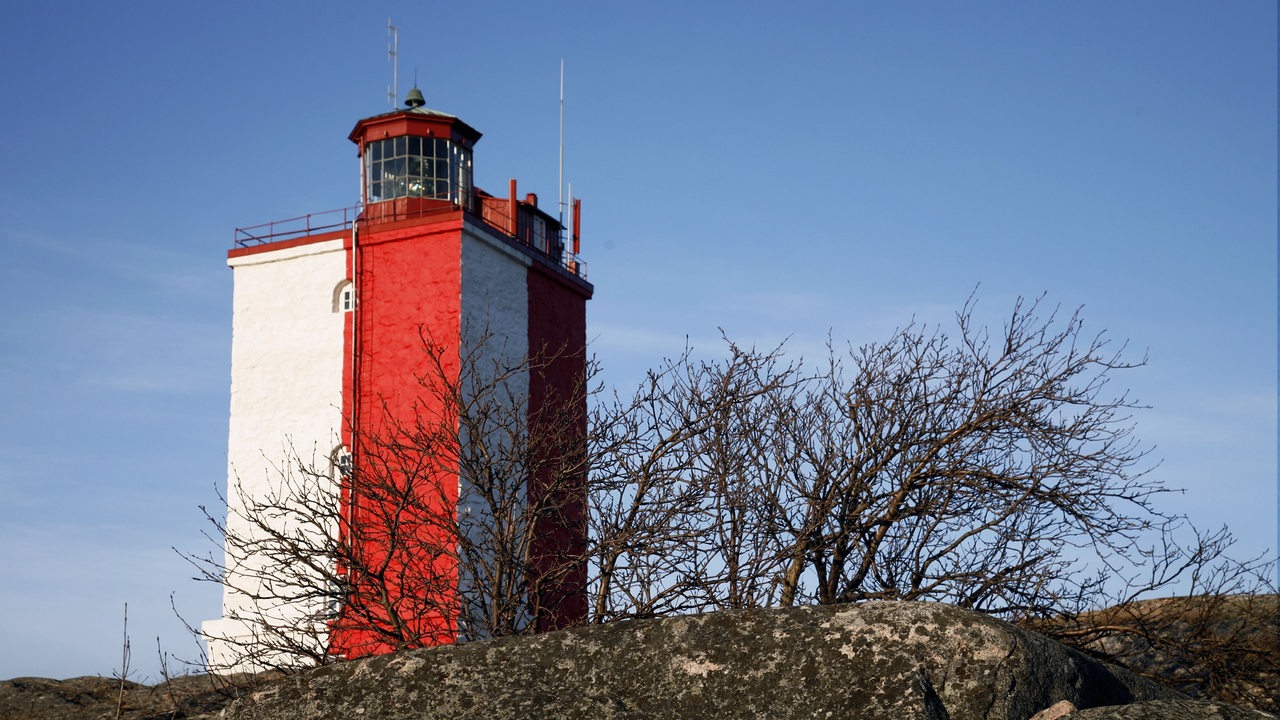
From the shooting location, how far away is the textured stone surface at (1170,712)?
12.4ft

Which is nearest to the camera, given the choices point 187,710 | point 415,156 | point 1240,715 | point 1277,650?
point 1240,715

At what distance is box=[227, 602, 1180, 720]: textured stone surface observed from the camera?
14.4ft

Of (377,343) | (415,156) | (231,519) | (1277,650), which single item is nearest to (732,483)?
(1277,650)

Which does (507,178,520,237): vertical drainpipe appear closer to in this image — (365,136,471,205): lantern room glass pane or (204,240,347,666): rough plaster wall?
(365,136,471,205): lantern room glass pane

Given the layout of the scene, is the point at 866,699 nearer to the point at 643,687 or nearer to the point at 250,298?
the point at 643,687

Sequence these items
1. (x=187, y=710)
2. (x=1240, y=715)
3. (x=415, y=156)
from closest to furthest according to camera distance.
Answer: (x=1240, y=715) < (x=187, y=710) < (x=415, y=156)

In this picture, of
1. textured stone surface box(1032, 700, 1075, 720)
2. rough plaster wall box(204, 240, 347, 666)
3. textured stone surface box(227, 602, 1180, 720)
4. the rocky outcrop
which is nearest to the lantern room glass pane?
rough plaster wall box(204, 240, 347, 666)

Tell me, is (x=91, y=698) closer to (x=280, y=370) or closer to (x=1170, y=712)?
(x=280, y=370)

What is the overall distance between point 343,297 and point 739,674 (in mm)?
22179

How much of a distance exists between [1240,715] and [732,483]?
9.05 metres

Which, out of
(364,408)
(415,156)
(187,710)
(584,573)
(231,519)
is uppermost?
Result: (415,156)

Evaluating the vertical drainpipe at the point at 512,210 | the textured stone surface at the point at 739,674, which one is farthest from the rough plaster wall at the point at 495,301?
the textured stone surface at the point at 739,674

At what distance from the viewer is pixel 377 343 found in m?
24.9

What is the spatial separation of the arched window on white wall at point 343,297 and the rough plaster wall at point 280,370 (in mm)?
89
